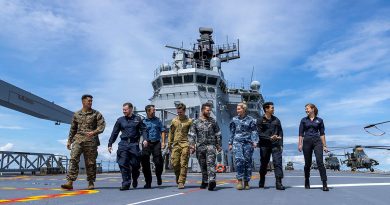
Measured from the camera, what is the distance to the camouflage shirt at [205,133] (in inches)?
278

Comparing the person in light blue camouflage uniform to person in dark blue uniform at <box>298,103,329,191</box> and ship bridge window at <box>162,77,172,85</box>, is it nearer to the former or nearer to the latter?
person in dark blue uniform at <box>298,103,329,191</box>

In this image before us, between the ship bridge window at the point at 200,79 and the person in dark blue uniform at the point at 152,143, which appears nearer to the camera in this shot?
the person in dark blue uniform at the point at 152,143

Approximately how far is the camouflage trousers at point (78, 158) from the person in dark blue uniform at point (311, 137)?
415 cm

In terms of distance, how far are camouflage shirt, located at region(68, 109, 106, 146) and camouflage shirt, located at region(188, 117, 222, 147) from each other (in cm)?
186

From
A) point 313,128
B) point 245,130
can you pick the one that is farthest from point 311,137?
point 245,130

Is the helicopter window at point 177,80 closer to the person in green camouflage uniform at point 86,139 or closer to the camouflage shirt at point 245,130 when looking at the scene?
the person in green camouflage uniform at point 86,139

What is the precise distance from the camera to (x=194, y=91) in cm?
2758

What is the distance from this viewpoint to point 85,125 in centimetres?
706

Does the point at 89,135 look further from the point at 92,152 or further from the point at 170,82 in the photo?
the point at 170,82

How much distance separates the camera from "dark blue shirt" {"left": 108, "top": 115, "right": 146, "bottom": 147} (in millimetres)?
7305

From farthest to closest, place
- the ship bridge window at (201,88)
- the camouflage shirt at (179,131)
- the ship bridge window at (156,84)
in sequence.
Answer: the ship bridge window at (156,84) < the ship bridge window at (201,88) < the camouflage shirt at (179,131)

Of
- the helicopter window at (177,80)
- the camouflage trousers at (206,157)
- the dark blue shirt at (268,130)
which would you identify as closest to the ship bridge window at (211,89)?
the helicopter window at (177,80)

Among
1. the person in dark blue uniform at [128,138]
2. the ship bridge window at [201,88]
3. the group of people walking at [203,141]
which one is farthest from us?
the ship bridge window at [201,88]

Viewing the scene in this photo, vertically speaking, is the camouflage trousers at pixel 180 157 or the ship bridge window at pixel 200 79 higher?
the ship bridge window at pixel 200 79
